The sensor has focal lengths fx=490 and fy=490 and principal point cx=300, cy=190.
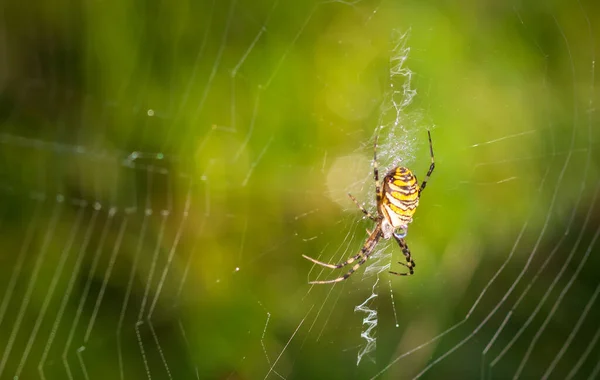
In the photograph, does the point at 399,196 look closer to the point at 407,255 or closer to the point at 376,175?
the point at 376,175

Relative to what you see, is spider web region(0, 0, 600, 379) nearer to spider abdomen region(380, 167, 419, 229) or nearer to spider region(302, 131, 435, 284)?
spider region(302, 131, 435, 284)

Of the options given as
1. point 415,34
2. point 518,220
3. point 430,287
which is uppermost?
point 415,34

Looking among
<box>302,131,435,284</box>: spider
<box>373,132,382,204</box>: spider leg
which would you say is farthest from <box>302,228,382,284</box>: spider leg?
<box>373,132,382,204</box>: spider leg

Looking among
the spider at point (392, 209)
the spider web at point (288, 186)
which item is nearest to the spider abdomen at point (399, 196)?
the spider at point (392, 209)

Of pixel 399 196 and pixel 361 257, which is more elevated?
pixel 399 196

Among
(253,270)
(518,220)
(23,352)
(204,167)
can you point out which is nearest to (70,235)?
(23,352)

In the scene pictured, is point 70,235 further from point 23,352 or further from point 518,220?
point 518,220

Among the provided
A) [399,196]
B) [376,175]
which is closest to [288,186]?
[376,175]

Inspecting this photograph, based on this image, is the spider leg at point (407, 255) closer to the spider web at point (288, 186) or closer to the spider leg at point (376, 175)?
the spider web at point (288, 186)
